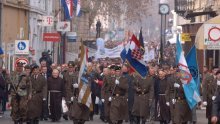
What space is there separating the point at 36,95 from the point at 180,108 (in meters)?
4.34

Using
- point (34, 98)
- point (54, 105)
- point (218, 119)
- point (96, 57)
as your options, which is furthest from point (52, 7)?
point (218, 119)

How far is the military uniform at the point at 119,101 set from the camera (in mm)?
24233

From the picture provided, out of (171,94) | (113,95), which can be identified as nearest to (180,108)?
(171,94)

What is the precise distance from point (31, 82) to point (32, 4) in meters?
28.8

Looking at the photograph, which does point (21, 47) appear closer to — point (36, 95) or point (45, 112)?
point (45, 112)

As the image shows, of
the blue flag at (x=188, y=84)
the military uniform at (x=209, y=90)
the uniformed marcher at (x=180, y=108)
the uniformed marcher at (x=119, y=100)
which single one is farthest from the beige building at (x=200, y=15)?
the blue flag at (x=188, y=84)

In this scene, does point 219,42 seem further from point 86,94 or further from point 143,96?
point 86,94

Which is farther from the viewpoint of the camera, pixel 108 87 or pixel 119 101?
pixel 108 87

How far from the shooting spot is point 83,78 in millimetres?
22797

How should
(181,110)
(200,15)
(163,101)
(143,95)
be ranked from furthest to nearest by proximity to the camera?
(200,15), (163,101), (143,95), (181,110)

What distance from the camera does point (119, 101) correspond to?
24.3 meters

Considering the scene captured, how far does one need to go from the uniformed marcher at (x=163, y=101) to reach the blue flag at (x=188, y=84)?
149 inches

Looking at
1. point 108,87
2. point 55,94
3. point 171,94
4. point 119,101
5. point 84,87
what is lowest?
point 55,94

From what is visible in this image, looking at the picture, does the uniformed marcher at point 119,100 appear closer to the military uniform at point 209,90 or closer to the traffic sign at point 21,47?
the military uniform at point 209,90
